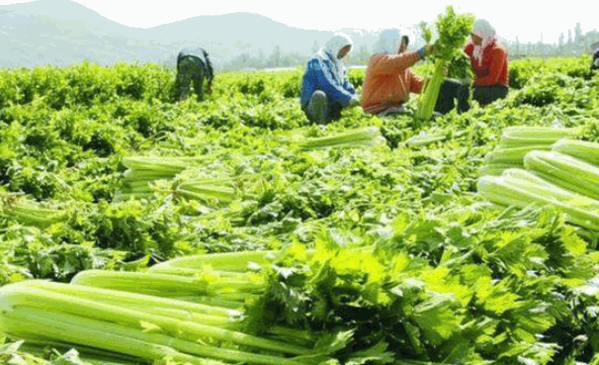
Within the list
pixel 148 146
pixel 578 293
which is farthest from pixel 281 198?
pixel 148 146

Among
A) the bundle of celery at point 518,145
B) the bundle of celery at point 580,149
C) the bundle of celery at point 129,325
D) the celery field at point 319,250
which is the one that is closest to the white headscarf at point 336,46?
Answer: the celery field at point 319,250

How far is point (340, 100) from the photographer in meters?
11.8

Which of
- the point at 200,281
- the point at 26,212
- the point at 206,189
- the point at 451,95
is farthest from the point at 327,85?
the point at 200,281

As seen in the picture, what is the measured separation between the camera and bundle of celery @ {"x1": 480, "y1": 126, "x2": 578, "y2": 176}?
553cm

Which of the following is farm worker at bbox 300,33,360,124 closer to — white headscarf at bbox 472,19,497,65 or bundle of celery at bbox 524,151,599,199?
white headscarf at bbox 472,19,497,65

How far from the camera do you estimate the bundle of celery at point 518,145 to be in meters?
5.53

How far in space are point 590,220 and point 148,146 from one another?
22.3ft

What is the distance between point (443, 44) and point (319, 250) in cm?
797

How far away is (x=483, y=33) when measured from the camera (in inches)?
493

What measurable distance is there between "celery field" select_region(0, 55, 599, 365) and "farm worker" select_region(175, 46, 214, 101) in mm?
9631

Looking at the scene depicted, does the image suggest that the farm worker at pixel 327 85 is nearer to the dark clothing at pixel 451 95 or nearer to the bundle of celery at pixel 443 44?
the dark clothing at pixel 451 95

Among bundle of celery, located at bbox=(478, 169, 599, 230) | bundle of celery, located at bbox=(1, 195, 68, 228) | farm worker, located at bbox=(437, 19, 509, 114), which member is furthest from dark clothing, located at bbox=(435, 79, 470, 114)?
bundle of celery, located at bbox=(1, 195, 68, 228)

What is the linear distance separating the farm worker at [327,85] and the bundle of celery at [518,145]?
5.97m

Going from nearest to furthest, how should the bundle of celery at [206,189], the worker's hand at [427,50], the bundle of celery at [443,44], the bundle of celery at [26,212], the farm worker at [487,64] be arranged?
the bundle of celery at [26,212] → the bundle of celery at [206,189] → the bundle of celery at [443,44] → the worker's hand at [427,50] → the farm worker at [487,64]
